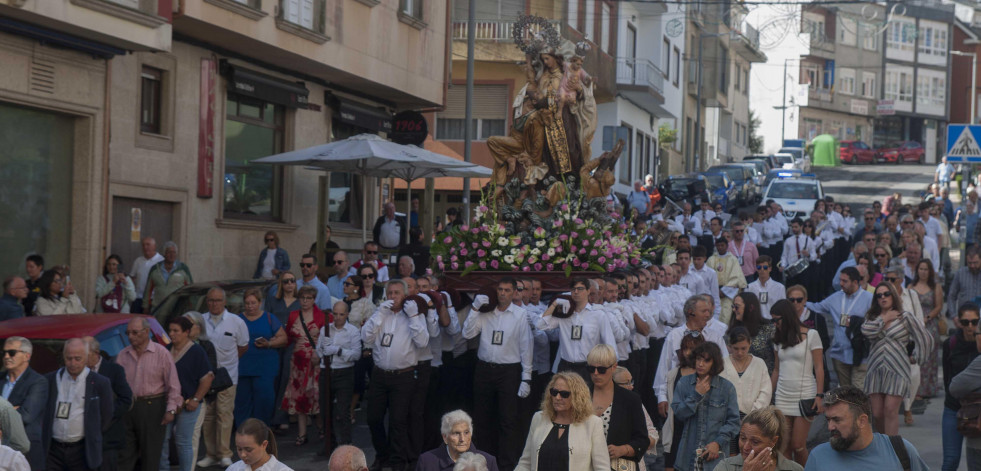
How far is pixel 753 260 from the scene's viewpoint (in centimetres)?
2030

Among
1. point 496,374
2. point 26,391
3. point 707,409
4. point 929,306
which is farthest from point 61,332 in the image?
point 929,306

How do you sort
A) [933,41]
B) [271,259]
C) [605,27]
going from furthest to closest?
[933,41] < [605,27] < [271,259]

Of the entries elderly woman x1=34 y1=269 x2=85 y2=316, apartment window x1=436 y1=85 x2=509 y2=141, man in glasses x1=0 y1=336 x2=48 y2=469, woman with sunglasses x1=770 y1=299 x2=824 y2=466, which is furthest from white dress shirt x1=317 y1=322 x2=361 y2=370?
apartment window x1=436 y1=85 x2=509 y2=141

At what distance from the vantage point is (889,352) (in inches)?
471

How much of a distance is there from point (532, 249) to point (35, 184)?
6.67m

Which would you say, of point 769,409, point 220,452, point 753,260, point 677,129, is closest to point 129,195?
point 220,452

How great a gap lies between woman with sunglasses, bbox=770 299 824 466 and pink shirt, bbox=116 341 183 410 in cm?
494

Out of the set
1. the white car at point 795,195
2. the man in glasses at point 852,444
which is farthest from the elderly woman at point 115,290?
the white car at point 795,195

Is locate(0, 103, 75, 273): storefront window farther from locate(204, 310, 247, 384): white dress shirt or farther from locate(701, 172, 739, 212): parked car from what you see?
locate(701, 172, 739, 212): parked car

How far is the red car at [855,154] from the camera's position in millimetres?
74062

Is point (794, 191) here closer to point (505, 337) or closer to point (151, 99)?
point (151, 99)

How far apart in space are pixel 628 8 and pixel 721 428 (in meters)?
35.3

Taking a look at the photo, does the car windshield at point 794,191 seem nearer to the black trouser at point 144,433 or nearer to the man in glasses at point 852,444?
the black trouser at point 144,433

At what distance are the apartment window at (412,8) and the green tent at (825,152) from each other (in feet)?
174
